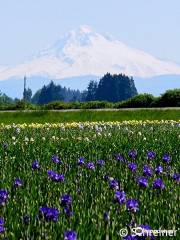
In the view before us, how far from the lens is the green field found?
93.4 feet

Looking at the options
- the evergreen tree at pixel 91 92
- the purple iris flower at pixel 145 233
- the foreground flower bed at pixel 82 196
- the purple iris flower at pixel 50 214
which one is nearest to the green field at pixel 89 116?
the foreground flower bed at pixel 82 196

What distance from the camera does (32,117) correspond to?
97.6ft

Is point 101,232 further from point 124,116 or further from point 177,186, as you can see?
point 124,116

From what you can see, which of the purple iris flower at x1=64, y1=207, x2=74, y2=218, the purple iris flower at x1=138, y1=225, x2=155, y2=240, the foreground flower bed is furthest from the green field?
the purple iris flower at x1=138, y1=225, x2=155, y2=240

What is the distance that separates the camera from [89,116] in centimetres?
2927

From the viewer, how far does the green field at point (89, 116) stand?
28469 millimetres

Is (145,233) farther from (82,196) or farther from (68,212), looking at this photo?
(82,196)

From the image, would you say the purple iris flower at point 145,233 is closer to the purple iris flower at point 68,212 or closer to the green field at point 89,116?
the purple iris flower at point 68,212

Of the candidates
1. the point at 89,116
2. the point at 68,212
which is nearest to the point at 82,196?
the point at 68,212

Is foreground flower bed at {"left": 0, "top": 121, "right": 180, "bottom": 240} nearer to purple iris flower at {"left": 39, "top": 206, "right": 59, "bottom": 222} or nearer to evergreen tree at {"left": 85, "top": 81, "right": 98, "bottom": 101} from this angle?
purple iris flower at {"left": 39, "top": 206, "right": 59, "bottom": 222}

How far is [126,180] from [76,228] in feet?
11.0

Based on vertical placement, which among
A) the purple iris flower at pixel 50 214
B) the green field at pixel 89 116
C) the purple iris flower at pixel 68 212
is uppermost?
the green field at pixel 89 116

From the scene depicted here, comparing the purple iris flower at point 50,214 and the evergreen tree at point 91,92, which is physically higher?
the evergreen tree at point 91,92

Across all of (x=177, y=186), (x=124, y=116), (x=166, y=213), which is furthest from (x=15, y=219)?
(x=124, y=116)
